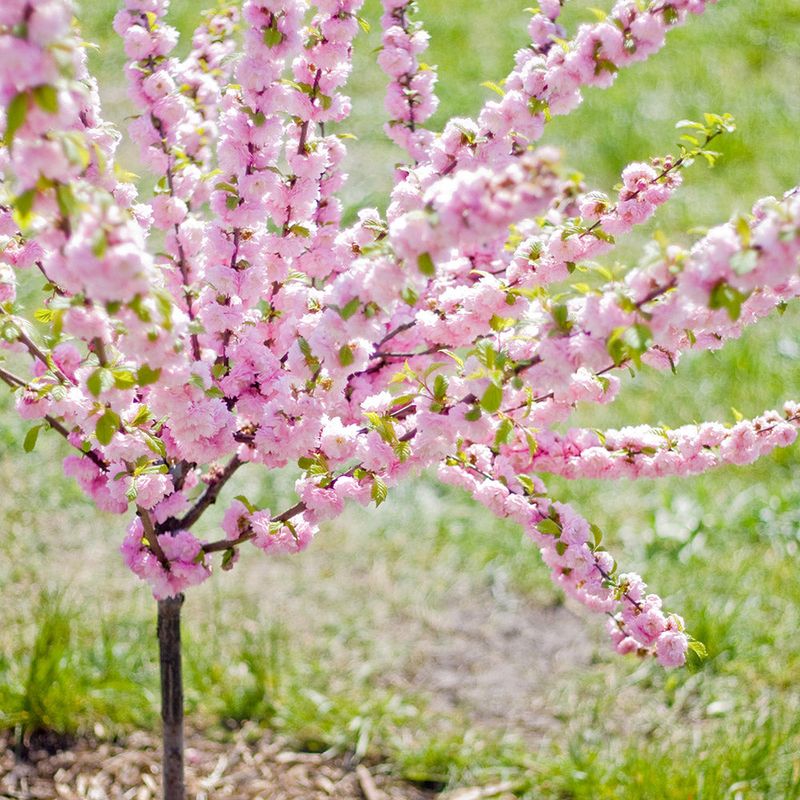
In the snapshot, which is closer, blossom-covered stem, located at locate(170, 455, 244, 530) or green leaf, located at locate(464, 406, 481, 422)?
green leaf, located at locate(464, 406, 481, 422)

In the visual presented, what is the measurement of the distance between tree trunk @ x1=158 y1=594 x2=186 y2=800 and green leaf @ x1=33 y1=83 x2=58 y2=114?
133 cm

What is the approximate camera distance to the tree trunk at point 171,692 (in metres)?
2.22

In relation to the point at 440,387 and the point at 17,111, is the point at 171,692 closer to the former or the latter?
the point at 440,387

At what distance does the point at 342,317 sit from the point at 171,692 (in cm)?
124

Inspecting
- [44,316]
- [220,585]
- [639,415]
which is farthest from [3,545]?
[639,415]

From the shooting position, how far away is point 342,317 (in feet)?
4.69

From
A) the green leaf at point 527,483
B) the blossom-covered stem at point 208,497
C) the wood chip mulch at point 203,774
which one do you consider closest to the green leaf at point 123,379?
the blossom-covered stem at point 208,497

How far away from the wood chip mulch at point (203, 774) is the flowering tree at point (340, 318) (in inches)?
28.4

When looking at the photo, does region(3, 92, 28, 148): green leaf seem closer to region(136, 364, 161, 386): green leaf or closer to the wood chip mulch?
region(136, 364, 161, 386): green leaf

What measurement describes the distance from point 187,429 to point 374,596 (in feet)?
7.15

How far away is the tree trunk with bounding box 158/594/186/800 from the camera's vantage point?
2.22 m

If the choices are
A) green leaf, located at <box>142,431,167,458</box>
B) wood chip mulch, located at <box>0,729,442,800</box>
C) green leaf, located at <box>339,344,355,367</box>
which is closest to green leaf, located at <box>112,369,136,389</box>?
green leaf, located at <box>142,431,167,458</box>

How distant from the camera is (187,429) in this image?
1.68 metres

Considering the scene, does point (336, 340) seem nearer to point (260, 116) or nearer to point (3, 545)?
point (260, 116)
